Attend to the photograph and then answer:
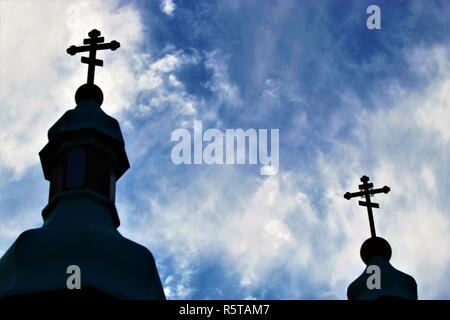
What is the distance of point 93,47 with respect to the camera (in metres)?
20.6

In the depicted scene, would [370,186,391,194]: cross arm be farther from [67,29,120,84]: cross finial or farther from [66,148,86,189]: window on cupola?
[66,148,86,189]: window on cupola

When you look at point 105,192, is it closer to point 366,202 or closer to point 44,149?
point 44,149

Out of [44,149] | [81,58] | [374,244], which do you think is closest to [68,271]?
[44,149]

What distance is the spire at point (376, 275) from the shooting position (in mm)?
19188

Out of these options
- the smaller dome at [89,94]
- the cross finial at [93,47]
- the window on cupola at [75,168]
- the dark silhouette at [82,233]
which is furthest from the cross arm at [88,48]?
the window on cupola at [75,168]

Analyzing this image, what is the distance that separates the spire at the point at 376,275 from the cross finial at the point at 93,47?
21.6ft

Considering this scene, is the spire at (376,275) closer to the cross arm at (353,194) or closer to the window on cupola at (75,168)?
the cross arm at (353,194)

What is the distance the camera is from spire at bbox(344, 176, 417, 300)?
19188 mm

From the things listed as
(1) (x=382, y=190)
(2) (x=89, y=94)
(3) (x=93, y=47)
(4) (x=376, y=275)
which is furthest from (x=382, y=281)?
(3) (x=93, y=47)

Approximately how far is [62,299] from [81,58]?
8126mm

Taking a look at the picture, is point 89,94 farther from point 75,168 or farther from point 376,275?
point 376,275

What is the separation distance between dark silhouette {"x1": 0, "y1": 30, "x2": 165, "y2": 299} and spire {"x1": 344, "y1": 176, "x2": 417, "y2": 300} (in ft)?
18.9
